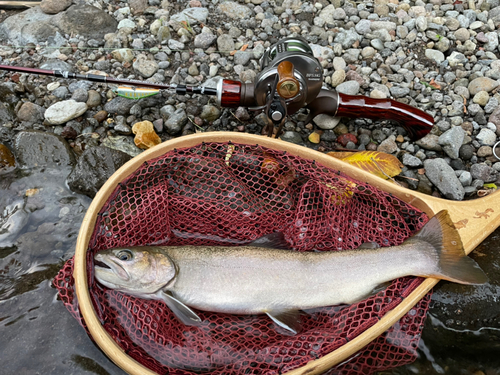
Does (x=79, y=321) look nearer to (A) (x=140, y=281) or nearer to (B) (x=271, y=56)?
(A) (x=140, y=281)

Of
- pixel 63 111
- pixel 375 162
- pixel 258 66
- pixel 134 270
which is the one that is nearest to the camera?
pixel 134 270

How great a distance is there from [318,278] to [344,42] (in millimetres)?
3071

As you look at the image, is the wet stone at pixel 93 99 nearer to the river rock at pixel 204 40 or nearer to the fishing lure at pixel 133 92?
the fishing lure at pixel 133 92

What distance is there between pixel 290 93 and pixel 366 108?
981 millimetres

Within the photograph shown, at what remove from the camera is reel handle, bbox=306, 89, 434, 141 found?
3387 millimetres

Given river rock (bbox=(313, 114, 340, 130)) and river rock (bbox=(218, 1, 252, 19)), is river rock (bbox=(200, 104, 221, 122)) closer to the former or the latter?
river rock (bbox=(313, 114, 340, 130))

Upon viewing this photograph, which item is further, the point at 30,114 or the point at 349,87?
the point at 349,87

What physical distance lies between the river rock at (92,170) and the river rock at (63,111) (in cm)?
56

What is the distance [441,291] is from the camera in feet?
9.38

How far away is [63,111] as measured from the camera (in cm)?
370

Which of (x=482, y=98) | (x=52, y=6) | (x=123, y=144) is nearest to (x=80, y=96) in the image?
(x=123, y=144)

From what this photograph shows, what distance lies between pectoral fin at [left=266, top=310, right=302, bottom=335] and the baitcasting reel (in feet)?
4.66

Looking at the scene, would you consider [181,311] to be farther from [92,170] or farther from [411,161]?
[411,161]

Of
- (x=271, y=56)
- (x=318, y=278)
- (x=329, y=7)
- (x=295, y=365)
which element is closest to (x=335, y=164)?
(x=318, y=278)
